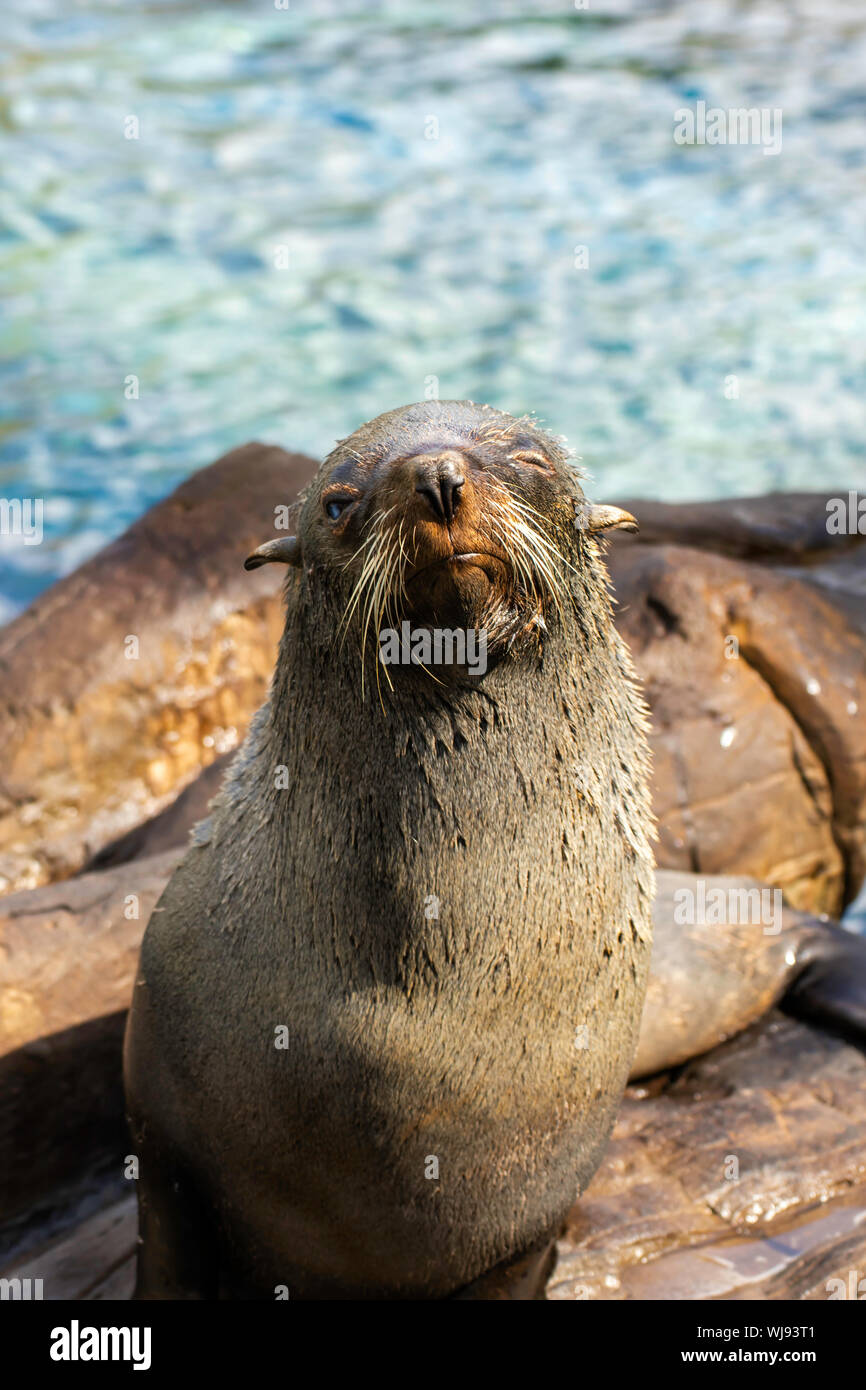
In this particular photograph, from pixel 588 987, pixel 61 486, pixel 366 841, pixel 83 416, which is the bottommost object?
pixel 588 987

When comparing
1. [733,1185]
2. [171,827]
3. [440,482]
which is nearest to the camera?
[440,482]

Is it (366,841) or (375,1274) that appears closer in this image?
(366,841)

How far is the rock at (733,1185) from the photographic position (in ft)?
12.1

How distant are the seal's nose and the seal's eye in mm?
324

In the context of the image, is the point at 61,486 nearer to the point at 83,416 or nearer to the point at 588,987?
the point at 83,416

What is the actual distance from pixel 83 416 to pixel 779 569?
25.0 ft

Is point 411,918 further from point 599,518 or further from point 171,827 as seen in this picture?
point 171,827

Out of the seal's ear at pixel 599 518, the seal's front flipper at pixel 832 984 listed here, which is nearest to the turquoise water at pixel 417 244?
the seal's front flipper at pixel 832 984

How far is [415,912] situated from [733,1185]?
1618mm

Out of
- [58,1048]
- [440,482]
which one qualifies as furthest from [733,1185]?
[440,482]

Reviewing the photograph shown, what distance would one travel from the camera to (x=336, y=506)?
9.34 feet

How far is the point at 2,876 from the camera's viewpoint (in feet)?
18.4

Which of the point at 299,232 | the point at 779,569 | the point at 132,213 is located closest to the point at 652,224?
the point at 299,232

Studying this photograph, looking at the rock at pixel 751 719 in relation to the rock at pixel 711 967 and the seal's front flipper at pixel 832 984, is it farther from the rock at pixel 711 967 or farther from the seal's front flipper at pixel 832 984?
the seal's front flipper at pixel 832 984
